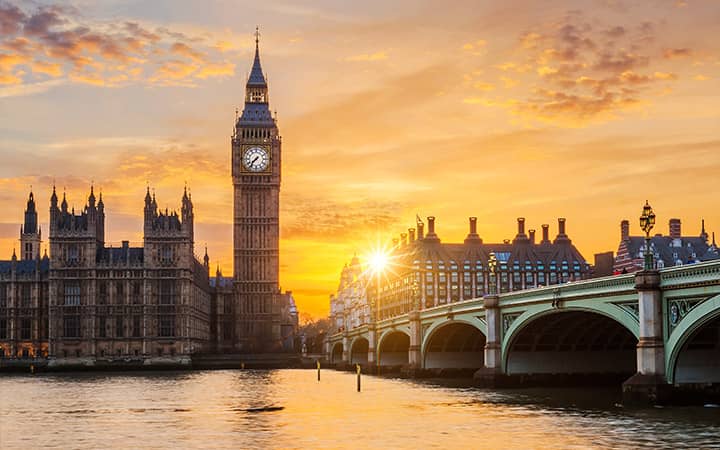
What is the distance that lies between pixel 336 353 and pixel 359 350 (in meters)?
21.8

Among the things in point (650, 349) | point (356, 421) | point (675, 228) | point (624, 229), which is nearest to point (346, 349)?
point (624, 229)

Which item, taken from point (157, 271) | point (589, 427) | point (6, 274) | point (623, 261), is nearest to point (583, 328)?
point (589, 427)

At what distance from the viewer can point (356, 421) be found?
55750 mm

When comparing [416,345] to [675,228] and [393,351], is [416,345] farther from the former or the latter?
[675,228]

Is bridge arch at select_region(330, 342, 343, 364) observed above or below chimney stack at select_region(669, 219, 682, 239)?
below

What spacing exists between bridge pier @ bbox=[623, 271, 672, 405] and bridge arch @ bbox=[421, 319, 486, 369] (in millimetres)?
48697

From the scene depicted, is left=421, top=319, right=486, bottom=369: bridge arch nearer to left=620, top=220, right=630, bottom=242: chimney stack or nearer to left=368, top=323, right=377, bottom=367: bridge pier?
left=368, top=323, right=377, bottom=367: bridge pier

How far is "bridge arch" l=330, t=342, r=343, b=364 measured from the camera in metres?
182

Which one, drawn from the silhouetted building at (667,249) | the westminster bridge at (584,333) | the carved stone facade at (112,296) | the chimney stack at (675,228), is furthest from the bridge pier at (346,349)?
the chimney stack at (675,228)

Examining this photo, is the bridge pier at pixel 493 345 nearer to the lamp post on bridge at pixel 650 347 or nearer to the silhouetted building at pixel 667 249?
the lamp post on bridge at pixel 650 347

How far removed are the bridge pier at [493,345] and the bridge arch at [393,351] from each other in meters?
50.0

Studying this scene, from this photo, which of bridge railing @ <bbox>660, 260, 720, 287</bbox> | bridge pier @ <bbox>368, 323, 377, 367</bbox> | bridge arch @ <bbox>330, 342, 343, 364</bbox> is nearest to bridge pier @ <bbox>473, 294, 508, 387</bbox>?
bridge railing @ <bbox>660, 260, 720, 287</bbox>

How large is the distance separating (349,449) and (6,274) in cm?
15427

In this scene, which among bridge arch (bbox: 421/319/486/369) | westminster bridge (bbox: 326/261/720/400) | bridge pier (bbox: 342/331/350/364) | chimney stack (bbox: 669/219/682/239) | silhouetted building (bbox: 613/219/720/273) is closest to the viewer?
westminster bridge (bbox: 326/261/720/400)
